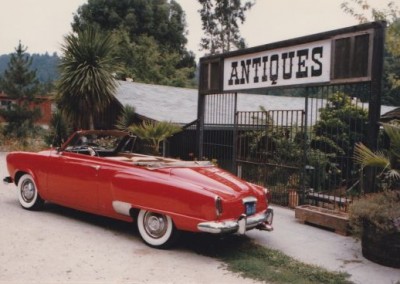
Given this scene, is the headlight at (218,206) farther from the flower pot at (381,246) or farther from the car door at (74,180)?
the car door at (74,180)

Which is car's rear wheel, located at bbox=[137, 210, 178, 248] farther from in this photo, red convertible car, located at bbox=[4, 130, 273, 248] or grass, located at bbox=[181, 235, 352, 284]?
grass, located at bbox=[181, 235, 352, 284]

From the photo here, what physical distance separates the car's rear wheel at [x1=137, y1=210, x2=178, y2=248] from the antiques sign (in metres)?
4.23

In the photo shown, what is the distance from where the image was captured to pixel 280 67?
8.88 meters

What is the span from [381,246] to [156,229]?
9.38ft

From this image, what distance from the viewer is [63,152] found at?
23.0 ft

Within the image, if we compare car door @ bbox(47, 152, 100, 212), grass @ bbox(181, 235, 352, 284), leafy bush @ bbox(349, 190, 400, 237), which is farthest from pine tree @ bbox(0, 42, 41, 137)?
leafy bush @ bbox(349, 190, 400, 237)

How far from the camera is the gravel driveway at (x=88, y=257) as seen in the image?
454cm

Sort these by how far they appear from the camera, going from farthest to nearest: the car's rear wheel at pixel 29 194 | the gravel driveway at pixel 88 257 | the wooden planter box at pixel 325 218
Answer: the car's rear wheel at pixel 29 194, the wooden planter box at pixel 325 218, the gravel driveway at pixel 88 257

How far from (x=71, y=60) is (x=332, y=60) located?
9.58 meters

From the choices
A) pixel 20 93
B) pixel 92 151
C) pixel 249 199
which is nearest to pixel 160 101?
pixel 20 93

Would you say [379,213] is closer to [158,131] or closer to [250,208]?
[250,208]

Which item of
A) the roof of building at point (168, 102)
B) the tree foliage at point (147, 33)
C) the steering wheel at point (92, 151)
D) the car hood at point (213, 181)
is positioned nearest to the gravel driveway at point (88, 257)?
the car hood at point (213, 181)

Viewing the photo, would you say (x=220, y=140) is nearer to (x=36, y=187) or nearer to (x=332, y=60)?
(x=332, y=60)

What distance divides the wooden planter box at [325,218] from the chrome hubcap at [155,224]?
290 centimetres
